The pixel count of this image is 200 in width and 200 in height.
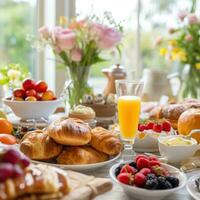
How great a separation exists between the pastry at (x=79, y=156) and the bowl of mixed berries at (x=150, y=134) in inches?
8.7

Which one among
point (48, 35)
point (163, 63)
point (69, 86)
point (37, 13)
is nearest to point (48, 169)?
point (69, 86)

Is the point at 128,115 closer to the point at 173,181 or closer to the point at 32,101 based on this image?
the point at 173,181

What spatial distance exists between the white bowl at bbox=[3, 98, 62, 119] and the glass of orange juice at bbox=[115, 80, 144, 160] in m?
0.40

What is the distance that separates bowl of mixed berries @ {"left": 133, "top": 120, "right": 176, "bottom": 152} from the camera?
142 centimetres

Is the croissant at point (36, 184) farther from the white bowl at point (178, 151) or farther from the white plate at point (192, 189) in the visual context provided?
the white bowl at point (178, 151)

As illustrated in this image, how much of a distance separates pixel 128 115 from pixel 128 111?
1 centimetres

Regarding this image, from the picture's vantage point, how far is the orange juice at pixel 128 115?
4.42 ft

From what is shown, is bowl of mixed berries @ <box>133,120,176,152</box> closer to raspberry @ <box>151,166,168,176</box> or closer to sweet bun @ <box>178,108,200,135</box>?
sweet bun @ <box>178,108,200,135</box>

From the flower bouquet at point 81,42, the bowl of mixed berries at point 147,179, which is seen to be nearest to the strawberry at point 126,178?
the bowl of mixed berries at point 147,179

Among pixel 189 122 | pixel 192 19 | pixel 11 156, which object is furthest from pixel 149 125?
pixel 192 19

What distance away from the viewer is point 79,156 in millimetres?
1185

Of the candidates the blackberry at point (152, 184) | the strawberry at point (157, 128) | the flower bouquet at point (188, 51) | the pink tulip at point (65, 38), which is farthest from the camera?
the flower bouquet at point (188, 51)

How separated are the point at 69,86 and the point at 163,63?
1.31 m

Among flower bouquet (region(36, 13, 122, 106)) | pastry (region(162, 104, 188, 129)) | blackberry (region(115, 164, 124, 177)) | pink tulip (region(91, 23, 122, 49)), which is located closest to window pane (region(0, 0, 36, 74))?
flower bouquet (region(36, 13, 122, 106))
